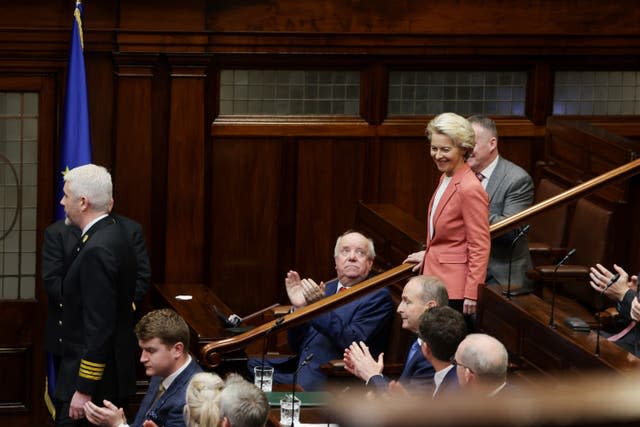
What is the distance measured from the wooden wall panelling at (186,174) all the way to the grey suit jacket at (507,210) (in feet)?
6.85

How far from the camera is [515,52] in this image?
6.61 m

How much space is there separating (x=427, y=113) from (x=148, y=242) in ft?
6.22

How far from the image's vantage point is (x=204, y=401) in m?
2.96

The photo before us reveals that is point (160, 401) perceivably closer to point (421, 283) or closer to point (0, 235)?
point (421, 283)

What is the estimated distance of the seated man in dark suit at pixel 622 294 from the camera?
3990 mm

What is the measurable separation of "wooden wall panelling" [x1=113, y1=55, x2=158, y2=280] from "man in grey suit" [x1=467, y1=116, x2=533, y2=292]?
216cm

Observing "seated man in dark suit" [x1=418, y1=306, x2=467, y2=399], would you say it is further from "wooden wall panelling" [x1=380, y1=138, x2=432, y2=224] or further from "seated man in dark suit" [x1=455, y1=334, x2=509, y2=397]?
"wooden wall panelling" [x1=380, y1=138, x2=432, y2=224]

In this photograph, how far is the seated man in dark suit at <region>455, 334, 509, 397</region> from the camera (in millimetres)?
3123

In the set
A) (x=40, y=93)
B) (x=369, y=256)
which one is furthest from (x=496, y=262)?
(x=40, y=93)

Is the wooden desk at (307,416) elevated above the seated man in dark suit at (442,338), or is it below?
below

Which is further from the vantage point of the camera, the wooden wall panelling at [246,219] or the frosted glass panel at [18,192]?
the wooden wall panelling at [246,219]

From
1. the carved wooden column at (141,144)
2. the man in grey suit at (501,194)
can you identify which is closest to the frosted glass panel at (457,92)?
the carved wooden column at (141,144)

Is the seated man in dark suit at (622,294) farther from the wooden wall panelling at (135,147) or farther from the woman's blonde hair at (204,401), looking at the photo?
the wooden wall panelling at (135,147)

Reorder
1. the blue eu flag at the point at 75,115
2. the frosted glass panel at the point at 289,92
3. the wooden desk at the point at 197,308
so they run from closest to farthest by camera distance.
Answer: the wooden desk at the point at 197,308 → the blue eu flag at the point at 75,115 → the frosted glass panel at the point at 289,92
